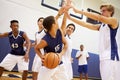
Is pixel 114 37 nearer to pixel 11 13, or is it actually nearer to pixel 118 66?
pixel 118 66

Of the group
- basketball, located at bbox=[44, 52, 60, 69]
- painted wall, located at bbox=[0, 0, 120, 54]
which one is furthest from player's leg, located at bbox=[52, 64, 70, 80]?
painted wall, located at bbox=[0, 0, 120, 54]

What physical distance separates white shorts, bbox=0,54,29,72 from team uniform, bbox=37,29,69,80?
204 cm

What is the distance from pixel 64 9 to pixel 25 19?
5534 mm

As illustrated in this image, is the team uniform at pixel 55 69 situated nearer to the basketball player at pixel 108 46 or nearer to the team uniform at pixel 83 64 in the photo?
the basketball player at pixel 108 46

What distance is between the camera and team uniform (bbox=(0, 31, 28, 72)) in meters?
5.96

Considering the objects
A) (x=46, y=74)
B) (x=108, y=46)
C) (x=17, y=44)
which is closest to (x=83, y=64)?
(x=17, y=44)

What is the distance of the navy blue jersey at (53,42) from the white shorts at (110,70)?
85 cm

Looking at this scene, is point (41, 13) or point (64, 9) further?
point (41, 13)

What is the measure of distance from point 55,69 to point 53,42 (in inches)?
18.5

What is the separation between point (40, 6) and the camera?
10.7 m

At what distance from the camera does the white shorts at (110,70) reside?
3.97 metres

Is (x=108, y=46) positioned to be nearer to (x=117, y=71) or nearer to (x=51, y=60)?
(x=117, y=71)

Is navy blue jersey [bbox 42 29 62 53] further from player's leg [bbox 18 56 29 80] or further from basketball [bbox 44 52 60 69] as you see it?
player's leg [bbox 18 56 29 80]

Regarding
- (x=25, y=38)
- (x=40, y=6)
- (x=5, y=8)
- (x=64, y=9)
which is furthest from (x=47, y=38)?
(x=40, y=6)
